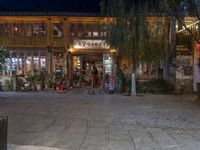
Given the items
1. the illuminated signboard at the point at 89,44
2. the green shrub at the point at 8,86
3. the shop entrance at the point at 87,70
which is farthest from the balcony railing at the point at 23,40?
the green shrub at the point at 8,86

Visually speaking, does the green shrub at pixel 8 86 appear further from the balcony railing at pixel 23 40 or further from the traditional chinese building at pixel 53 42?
the balcony railing at pixel 23 40

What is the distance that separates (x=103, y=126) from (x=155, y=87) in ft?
48.2

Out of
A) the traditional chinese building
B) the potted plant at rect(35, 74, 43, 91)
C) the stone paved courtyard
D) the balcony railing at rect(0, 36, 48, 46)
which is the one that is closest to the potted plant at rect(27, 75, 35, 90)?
the potted plant at rect(35, 74, 43, 91)

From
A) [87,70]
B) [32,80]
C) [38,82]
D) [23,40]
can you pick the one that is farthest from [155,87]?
[23,40]

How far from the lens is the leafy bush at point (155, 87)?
26547mm

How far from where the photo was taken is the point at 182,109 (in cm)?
1727

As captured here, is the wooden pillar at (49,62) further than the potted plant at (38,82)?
Yes

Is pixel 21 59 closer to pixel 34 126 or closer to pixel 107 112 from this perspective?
pixel 107 112

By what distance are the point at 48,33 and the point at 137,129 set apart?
62.8 ft

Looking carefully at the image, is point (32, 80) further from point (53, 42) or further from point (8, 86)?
point (53, 42)

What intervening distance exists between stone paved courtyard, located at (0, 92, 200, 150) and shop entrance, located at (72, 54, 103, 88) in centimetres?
1210

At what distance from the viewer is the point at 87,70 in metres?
31.2

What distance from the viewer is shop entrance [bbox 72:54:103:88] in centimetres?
3069

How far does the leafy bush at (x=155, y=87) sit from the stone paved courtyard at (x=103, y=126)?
7.80 metres
